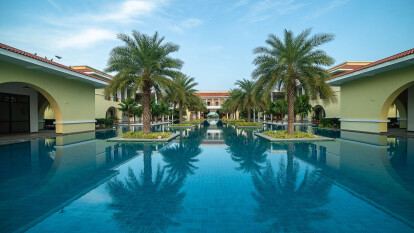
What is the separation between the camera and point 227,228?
3.56m

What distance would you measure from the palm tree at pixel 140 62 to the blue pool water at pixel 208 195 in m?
7.87

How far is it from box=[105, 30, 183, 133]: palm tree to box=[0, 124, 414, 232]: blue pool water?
787 cm

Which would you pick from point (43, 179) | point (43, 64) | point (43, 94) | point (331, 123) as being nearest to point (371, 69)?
point (331, 123)

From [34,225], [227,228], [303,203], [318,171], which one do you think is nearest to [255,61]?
[318,171]

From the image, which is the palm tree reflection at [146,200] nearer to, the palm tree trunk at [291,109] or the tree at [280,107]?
the palm tree trunk at [291,109]

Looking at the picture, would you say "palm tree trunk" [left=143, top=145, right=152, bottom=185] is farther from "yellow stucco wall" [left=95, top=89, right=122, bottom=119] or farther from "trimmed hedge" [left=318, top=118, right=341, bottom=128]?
"yellow stucco wall" [left=95, top=89, right=122, bottom=119]

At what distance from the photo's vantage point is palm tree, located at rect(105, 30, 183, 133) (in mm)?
14914

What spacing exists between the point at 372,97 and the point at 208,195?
19.7 m

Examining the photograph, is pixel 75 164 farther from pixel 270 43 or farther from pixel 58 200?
pixel 270 43

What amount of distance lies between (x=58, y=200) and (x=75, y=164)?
3680 mm

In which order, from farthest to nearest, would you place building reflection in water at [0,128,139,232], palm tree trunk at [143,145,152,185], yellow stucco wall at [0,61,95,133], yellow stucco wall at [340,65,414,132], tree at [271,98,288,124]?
tree at [271,98,288,124] → yellow stucco wall at [340,65,414,132] → yellow stucco wall at [0,61,95,133] → palm tree trunk at [143,145,152,185] → building reflection in water at [0,128,139,232]

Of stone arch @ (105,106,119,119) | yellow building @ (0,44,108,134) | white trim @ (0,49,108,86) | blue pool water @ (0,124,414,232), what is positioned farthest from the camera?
stone arch @ (105,106,119,119)

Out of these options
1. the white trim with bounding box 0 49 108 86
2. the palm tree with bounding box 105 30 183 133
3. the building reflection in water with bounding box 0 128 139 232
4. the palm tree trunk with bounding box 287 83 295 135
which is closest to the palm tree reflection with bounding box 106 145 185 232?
the building reflection in water with bounding box 0 128 139 232

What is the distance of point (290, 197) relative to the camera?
4.79 m
